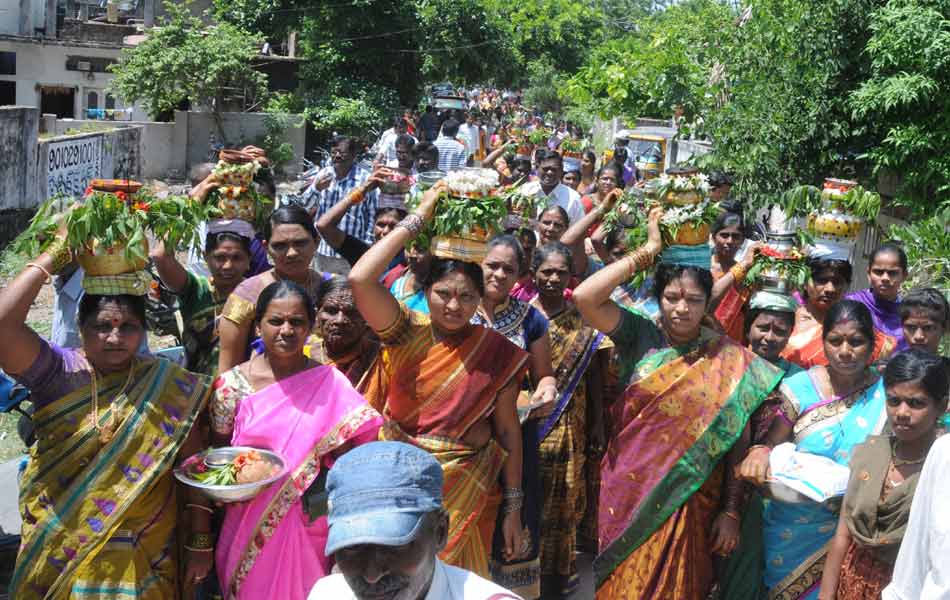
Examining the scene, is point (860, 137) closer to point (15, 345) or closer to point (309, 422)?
point (309, 422)

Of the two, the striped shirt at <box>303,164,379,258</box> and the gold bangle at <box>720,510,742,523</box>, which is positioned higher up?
the striped shirt at <box>303,164,379,258</box>

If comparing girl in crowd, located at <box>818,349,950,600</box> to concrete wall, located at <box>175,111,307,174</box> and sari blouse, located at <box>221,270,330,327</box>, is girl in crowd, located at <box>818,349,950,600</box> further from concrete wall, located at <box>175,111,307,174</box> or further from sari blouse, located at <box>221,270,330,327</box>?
concrete wall, located at <box>175,111,307,174</box>

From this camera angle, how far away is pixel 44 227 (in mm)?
3889

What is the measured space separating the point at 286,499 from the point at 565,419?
1.89m

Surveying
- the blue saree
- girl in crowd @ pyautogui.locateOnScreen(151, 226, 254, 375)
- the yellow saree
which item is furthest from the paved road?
the blue saree

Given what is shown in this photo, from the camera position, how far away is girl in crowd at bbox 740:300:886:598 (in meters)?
4.36

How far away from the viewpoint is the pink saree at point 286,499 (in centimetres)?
409

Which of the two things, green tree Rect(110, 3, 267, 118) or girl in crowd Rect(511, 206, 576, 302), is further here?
green tree Rect(110, 3, 267, 118)

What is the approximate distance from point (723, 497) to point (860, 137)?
6.83 metres

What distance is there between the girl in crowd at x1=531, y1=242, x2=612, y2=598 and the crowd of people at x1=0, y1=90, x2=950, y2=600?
0.05ft

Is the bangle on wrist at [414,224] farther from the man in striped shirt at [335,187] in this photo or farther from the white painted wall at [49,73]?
the white painted wall at [49,73]

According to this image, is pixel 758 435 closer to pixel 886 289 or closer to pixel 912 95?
pixel 886 289

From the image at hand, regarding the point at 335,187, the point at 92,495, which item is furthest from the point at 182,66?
the point at 92,495

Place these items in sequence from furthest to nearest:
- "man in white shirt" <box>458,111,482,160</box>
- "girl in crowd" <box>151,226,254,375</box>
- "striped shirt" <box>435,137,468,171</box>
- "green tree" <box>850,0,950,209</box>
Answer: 1. "man in white shirt" <box>458,111,482,160</box>
2. "striped shirt" <box>435,137,468,171</box>
3. "green tree" <box>850,0,950,209</box>
4. "girl in crowd" <box>151,226,254,375</box>
